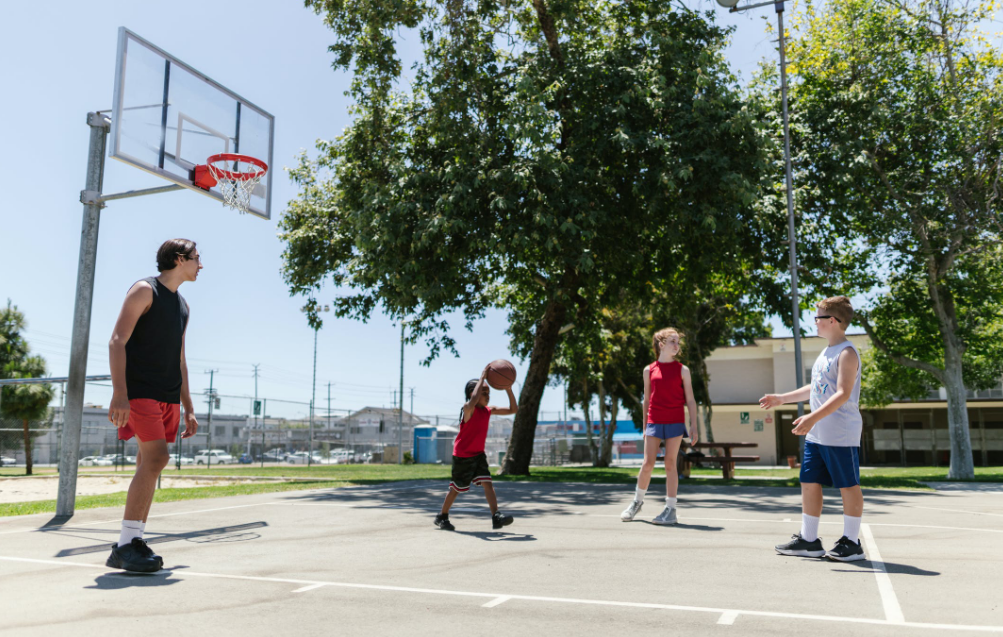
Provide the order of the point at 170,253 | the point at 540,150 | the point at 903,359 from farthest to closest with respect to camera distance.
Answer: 1. the point at 903,359
2. the point at 540,150
3. the point at 170,253

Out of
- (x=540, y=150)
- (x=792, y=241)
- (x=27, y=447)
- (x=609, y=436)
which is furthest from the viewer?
(x=609, y=436)

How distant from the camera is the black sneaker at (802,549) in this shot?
18.8ft

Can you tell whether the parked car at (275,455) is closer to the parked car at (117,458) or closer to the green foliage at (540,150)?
the parked car at (117,458)

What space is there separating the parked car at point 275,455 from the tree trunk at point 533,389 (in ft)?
64.5

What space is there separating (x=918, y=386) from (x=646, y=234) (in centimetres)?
2397

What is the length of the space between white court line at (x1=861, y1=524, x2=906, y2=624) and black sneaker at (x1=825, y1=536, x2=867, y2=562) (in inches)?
4.6

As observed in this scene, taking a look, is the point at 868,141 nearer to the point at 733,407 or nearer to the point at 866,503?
the point at 866,503

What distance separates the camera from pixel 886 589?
452 centimetres

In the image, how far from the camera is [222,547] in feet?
19.8

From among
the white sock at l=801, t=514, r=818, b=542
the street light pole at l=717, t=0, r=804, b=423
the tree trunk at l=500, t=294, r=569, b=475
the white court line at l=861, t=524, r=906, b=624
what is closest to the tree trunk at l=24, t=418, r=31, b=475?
the tree trunk at l=500, t=294, r=569, b=475

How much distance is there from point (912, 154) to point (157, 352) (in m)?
21.7

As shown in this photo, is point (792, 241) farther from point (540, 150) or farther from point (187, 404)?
point (187, 404)

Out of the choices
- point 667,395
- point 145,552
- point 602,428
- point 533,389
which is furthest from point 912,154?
point 145,552

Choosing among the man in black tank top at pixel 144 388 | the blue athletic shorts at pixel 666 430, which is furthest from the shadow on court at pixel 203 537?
the blue athletic shorts at pixel 666 430
